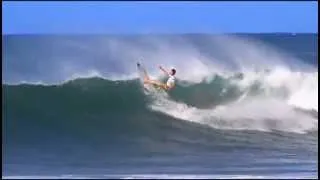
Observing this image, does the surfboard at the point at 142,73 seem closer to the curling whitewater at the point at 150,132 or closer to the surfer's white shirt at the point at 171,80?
the curling whitewater at the point at 150,132

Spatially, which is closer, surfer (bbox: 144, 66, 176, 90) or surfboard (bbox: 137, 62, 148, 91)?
surfer (bbox: 144, 66, 176, 90)

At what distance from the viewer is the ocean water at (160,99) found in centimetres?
565

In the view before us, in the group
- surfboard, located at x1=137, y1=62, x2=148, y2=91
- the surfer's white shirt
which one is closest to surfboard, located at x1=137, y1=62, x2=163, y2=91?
surfboard, located at x1=137, y1=62, x2=148, y2=91

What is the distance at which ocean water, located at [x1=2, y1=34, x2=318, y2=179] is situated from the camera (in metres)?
5.65

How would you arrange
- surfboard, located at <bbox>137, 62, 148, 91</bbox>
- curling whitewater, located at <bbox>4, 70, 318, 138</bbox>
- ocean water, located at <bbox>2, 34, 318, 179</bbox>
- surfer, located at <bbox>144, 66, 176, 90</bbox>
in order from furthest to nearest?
1. surfboard, located at <bbox>137, 62, 148, 91</bbox>
2. surfer, located at <bbox>144, 66, 176, 90</bbox>
3. curling whitewater, located at <bbox>4, 70, 318, 138</bbox>
4. ocean water, located at <bbox>2, 34, 318, 179</bbox>

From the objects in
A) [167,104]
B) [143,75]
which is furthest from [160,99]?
[143,75]

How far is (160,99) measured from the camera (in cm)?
651

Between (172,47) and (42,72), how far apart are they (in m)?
1.38

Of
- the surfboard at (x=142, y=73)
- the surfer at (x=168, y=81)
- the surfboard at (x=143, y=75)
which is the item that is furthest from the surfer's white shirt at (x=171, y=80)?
the surfboard at (x=142, y=73)

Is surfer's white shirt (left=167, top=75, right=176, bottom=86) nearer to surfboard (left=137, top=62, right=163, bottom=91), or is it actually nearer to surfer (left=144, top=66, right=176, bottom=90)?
surfer (left=144, top=66, right=176, bottom=90)

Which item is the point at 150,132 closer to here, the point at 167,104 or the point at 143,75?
the point at 167,104

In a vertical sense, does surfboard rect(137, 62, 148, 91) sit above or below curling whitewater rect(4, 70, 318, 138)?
above

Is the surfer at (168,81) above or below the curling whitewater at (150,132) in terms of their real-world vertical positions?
above

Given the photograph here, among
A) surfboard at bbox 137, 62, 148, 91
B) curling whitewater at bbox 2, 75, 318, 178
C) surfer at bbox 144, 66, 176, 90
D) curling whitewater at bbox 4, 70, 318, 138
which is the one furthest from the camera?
surfboard at bbox 137, 62, 148, 91
